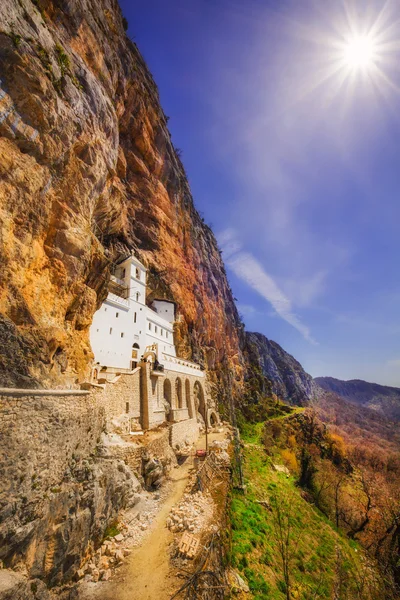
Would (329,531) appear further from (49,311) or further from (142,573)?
(49,311)

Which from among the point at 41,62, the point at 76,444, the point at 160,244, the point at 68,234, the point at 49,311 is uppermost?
the point at 160,244

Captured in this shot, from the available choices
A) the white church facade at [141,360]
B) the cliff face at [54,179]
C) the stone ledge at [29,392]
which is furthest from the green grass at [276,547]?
the cliff face at [54,179]

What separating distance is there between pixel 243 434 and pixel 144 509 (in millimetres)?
32782

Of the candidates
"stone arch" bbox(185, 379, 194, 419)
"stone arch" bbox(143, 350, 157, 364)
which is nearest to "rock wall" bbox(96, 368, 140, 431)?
"stone arch" bbox(143, 350, 157, 364)

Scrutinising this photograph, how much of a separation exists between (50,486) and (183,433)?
54.6 feet

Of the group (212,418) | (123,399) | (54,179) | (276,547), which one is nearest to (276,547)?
(276,547)

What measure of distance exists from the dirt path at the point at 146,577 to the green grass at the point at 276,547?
14.2 feet

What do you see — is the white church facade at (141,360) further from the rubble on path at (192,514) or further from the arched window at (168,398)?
the rubble on path at (192,514)

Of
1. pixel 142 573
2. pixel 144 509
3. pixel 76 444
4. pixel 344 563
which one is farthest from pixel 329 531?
pixel 76 444

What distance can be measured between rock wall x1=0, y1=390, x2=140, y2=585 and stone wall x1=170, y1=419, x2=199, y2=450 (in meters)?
9.84

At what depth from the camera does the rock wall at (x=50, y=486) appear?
781cm

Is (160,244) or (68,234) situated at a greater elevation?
(160,244)

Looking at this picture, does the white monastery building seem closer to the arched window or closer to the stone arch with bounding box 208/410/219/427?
the arched window

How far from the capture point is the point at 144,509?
1322 centimetres
